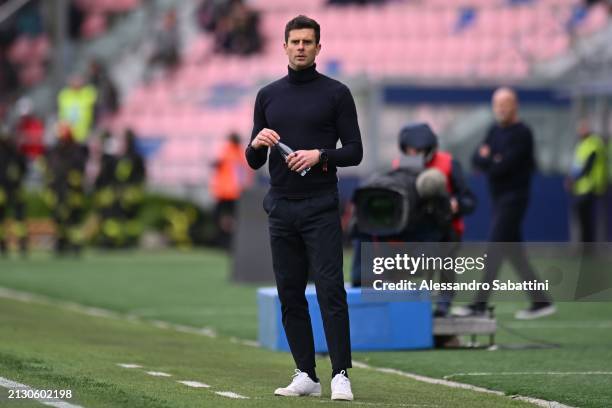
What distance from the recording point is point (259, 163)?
9.88m

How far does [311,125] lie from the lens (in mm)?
9695

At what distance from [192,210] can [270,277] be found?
10630mm

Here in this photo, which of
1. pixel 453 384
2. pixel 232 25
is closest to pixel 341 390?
pixel 453 384

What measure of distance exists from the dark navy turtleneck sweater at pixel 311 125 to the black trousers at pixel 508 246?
6.66ft

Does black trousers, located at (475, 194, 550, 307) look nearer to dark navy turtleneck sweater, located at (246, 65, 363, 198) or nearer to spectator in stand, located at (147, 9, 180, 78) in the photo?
dark navy turtleneck sweater, located at (246, 65, 363, 198)

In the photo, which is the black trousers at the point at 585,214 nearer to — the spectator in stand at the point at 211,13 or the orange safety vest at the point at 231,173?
the orange safety vest at the point at 231,173

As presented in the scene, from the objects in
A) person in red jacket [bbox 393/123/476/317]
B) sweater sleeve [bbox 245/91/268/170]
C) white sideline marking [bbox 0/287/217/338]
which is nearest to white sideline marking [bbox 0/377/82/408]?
sweater sleeve [bbox 245/91/268/170]

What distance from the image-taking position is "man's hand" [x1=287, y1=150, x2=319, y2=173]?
372 inches

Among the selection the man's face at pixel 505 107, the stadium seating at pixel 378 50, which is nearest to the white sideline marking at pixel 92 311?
the man's face at pixel 505 107

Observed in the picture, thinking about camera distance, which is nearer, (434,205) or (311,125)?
(311,125)

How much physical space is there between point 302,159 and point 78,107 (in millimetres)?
25128

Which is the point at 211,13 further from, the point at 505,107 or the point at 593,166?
the point at 505,107

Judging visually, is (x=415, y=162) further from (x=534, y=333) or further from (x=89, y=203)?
(x=89, y=203)

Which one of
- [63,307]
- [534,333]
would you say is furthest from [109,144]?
[534,333]
